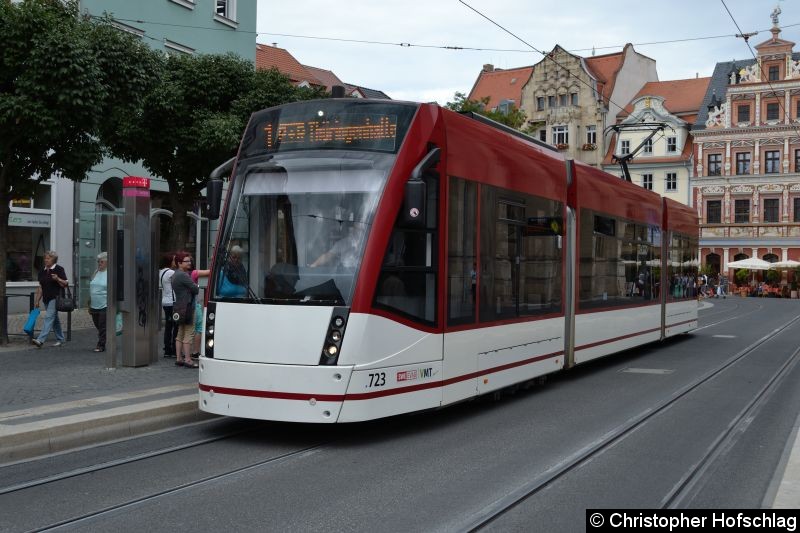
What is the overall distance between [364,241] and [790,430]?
4878 mm

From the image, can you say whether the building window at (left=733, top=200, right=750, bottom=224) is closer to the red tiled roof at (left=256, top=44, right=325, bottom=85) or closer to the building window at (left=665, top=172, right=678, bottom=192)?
the building window at (left=665, top=172, right=678, bottom=192)

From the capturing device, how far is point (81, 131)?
15195 mm

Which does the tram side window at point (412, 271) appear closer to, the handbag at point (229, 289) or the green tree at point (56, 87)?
the handbag at point (229, 289)

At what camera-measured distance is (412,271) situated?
8.45 metres

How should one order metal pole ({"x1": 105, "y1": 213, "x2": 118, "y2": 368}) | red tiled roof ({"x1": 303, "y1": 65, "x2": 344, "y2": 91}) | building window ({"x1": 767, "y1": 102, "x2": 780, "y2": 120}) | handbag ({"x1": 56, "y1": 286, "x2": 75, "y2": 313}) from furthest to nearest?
1. building window ({"x1": 767, "y1": 102, "x2": 780, "y2": 120})
2. red tiled roof ({"x1": 303, "y1": 65, "x2": 344, "y2": 91})
3. handbag ({"x1": 56, "y1": 286, "x2": 75, "y2": 313})
4. metal pole ({"x1": 105, "y1": 213, "x2": 118, "y2": 368})

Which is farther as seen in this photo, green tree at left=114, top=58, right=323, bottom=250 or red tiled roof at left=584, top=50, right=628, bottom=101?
red tiled roof at left=584, top=50, right=628, bottom=101

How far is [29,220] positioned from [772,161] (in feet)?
175

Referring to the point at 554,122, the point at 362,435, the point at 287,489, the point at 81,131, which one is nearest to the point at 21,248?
the point at 81,131

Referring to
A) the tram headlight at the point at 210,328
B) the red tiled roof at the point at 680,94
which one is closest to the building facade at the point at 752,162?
the red tiled roof at the point at 680,94

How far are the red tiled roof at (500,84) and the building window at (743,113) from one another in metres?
17.0

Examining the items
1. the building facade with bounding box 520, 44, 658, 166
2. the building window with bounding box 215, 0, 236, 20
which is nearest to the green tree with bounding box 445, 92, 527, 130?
the building window with bounding box 215, 0, 236, 20

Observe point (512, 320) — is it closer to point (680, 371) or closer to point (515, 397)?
point (515, 397)

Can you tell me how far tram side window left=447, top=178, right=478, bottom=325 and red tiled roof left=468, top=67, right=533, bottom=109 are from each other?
65.0 metres

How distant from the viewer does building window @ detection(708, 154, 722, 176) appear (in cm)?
6450
